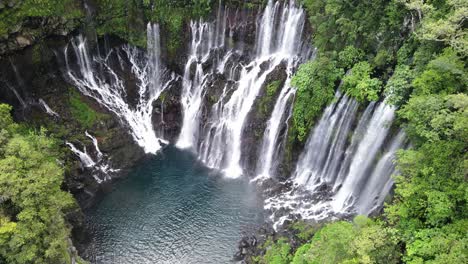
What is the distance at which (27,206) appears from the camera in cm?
1817

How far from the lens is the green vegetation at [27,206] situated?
17.4 meters

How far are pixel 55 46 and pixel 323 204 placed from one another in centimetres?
2465

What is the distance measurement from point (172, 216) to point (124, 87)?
→ 1432 cm

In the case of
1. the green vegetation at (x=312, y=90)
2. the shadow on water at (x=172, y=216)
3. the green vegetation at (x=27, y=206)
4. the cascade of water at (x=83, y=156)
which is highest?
the green vegetation at (x=312, y=90)

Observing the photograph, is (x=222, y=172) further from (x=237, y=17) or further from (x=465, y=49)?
(x=465, y=49)

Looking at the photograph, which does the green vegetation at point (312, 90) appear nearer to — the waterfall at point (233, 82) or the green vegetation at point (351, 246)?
the waterfall at point (233, 82)

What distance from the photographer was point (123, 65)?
3547 cm

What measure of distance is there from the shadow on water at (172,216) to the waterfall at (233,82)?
2.58 m

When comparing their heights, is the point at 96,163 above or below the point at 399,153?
below

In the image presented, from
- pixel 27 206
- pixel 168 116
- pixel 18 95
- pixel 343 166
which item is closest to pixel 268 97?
pixel 343 166

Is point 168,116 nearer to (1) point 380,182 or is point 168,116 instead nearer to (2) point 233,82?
(2) point 233,82

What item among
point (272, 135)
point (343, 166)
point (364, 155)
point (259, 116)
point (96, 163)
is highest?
point (364, 155)

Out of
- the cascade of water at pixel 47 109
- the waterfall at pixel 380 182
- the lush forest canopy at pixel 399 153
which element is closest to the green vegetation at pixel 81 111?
the cascade of water at pixel 47 109

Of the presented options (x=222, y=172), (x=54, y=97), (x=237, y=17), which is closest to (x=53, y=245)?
(x=222, y=172)
